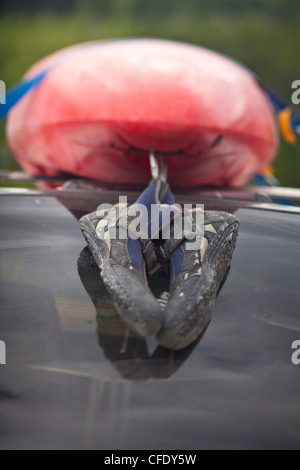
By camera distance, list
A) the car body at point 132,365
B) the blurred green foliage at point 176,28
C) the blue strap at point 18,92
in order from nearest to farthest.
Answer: the car body at point 132,365 < the blue strap at point 18,92 < the blurred green foliage at point 176,28

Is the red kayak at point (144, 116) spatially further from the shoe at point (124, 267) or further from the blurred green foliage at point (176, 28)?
the blurred green foliage at point (176, 28)

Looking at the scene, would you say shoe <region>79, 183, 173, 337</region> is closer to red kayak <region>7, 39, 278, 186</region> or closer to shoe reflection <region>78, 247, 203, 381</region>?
shoe reflection <region>78, 247, 203, 381</region>

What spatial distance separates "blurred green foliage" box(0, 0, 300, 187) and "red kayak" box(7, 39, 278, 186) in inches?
169

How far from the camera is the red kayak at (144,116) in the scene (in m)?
1.67

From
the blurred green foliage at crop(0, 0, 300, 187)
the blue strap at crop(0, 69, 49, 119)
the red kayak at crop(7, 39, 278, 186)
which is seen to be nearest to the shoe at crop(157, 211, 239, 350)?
the red kayak at crop(7, 39, 278, 186)

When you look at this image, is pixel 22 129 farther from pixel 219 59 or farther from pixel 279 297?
pixel 279 297

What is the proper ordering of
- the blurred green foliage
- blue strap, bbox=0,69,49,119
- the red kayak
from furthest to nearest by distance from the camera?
the blurred green foliage, blue strap, bbox=0,69,49,119, the red kayak

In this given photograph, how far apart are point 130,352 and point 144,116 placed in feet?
3.07

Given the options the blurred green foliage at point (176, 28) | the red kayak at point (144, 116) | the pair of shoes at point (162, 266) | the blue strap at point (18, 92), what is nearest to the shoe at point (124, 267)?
the pair of shoes at point (162, 266)

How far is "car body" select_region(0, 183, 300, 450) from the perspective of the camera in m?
0.75

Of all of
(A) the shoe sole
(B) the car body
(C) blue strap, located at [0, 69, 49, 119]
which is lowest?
(B) the car body

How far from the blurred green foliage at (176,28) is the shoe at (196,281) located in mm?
5346

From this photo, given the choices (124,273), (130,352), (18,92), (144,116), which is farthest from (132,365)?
(18,92)
